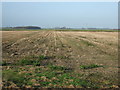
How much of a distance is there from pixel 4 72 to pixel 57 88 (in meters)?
3.87

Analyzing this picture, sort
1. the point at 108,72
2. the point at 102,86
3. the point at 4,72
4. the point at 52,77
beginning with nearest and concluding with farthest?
the point at 102,86
the point at 52,77
the point at 4,72
the point at 108,72

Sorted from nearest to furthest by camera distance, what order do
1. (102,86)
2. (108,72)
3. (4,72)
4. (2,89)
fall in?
(2,89) → (102,86) → (4,72) → (108,72)

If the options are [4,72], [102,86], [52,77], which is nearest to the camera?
[102,86]

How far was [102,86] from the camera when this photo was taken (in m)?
8.26

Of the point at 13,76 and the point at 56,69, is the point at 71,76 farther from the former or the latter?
the point at 13,76

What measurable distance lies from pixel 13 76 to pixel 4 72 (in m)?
1.00

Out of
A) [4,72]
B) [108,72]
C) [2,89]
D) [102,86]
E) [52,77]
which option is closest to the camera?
[2,89]

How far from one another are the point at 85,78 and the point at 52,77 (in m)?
1.77

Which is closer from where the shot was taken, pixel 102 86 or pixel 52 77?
pixel 102 86

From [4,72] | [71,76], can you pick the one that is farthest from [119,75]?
[4,72]

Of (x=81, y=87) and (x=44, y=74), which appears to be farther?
(x=44, y=74)

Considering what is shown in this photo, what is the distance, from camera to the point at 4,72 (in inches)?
397

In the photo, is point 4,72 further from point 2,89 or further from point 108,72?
point 108,72

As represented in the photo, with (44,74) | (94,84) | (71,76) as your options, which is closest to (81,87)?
(94,84)
